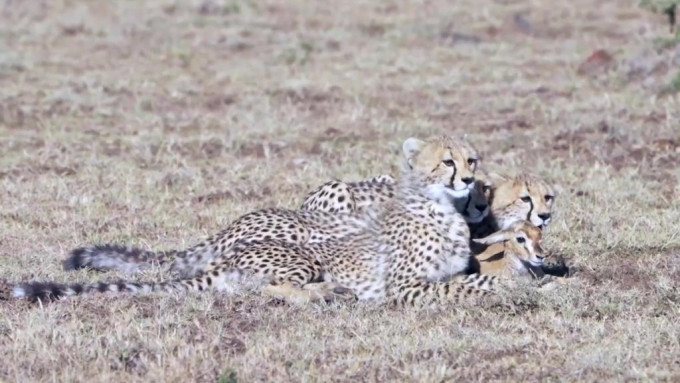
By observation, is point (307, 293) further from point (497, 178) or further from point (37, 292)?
point (497, 178)

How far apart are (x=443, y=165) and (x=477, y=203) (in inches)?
22.5

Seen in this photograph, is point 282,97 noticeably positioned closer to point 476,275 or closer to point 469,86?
point 469,86

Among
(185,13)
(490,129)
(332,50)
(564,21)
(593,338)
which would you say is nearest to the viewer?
(593,338)

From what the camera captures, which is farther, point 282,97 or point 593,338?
point 282,97

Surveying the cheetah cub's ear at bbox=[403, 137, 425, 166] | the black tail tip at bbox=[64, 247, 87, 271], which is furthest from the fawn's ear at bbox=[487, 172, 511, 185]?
the black tail tip at bbox=[64, 247, 87, 271]

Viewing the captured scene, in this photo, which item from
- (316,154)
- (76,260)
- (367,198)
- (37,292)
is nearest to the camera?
(37,292)

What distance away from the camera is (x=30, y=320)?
17.1ft

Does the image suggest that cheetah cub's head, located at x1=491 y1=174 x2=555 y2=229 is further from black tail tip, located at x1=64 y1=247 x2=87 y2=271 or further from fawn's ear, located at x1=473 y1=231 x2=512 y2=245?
black tail tip, located at x1=64 y1=247 x2=87 y2=271

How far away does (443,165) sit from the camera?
6.36 m

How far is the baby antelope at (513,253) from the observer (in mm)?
6066

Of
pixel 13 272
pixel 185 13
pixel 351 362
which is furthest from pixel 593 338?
pixel 185 13

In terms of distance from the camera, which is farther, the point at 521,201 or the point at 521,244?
the point at 521,201

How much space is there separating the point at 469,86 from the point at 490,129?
2224 mm

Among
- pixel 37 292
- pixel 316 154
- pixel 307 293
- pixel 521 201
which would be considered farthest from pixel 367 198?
pixel 316 154
